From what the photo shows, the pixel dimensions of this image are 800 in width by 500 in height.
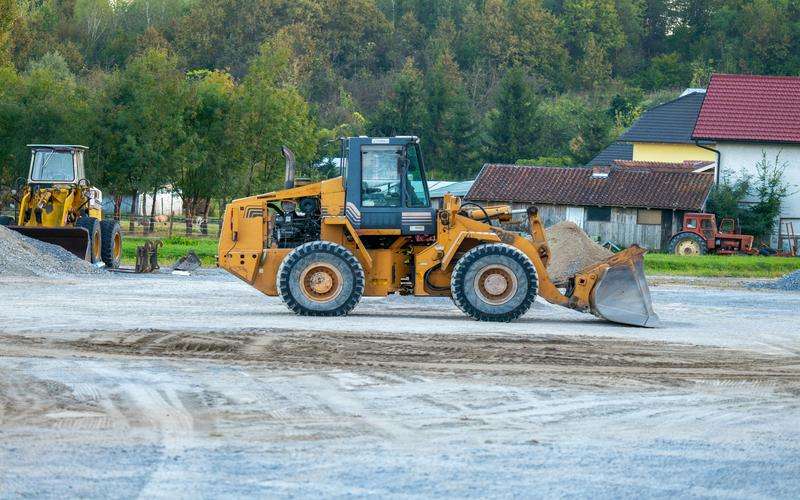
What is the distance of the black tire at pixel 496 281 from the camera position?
19375mm

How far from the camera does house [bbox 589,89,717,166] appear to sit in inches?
2675

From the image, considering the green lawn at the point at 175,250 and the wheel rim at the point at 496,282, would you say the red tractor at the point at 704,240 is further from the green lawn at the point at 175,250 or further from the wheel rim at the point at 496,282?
the wheel rim at the point at 496,282

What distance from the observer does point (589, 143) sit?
75125 mm

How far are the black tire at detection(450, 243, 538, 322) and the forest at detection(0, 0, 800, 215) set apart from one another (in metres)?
35.1

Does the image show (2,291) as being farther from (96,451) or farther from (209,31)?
(209,31)

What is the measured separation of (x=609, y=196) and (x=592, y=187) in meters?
1.05

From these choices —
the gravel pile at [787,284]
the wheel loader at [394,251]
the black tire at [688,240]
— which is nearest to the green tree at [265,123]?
the black tire at [688,240]

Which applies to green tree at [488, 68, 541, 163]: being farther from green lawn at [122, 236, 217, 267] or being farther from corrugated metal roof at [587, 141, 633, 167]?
green lawn at [122, 236, 217, 267]

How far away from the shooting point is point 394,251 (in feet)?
66.8

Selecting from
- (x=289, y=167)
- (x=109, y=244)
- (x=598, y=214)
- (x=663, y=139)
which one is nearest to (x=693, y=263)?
(x=598, y=214)

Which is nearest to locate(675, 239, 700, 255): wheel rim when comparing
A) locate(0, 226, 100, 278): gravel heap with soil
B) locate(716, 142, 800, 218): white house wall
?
locate(716, 142, 800, 218): white house wall

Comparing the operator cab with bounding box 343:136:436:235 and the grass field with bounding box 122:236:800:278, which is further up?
the operator cab with bounding box 343:136:436:235

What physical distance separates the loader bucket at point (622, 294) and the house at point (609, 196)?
101ft

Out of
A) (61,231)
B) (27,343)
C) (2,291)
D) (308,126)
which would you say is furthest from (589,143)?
(27,343)
